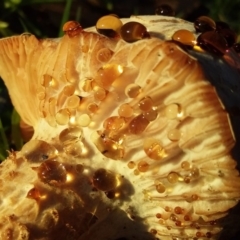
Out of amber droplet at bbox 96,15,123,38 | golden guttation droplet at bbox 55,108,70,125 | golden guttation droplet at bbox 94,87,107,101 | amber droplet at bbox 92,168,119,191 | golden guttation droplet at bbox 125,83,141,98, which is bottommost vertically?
amber droplet at bbox 92,168,119,191

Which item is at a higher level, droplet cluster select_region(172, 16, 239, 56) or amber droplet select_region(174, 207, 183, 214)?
droplet cluster select_region(172, 16, 239, 56)

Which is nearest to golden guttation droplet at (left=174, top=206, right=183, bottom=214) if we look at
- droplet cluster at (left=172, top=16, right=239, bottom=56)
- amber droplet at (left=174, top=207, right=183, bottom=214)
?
amber droplet at (left=174, top=207, right=183, bottom=214)

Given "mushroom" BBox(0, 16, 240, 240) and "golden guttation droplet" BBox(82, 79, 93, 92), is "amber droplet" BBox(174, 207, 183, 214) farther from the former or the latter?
"golden guttation droplet" BBox(82, 79, 93, 92)

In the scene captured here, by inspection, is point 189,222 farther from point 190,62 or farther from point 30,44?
point 30,44

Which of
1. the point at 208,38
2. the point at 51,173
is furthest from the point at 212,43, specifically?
the point at 51,173

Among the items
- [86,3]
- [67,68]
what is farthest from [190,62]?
[86,3]

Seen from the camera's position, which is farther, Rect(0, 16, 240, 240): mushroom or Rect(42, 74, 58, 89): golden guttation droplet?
Rect(42, 74, 58, 89): golden guttation droplet

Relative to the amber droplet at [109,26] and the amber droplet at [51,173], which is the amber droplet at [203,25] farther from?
the amber droplet at [51,173]
